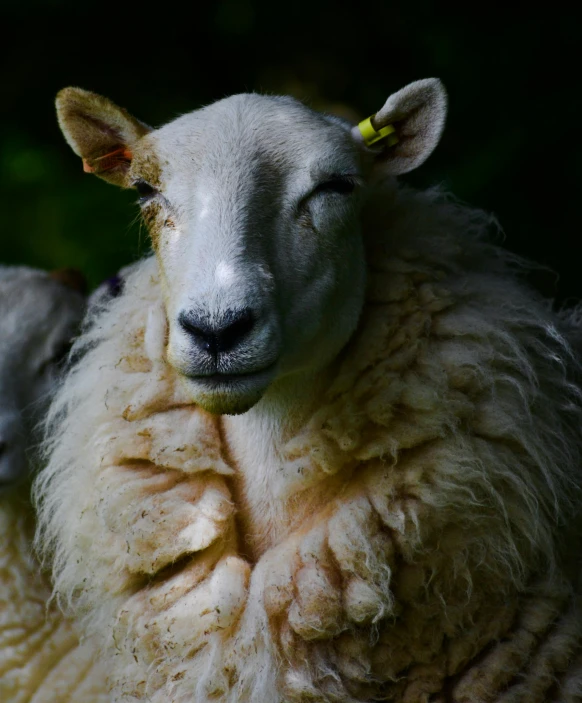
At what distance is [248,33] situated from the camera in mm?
5285

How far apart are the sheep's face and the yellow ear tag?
1.25m

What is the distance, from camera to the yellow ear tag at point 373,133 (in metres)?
2.20

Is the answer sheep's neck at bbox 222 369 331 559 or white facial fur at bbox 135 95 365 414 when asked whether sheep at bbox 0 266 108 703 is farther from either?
white facial fur at bbox 135 95 365 414

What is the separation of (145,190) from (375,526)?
39.0 inches

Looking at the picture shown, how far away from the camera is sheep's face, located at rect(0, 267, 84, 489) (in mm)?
2564

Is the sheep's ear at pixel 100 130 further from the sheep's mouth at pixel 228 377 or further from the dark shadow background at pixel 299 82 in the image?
the dark shadow background at pixel 299 82

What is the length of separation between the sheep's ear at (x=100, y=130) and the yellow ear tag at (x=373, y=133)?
1.89 ft

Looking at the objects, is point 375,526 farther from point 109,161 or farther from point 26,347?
point 26,347

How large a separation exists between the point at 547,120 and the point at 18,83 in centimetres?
323

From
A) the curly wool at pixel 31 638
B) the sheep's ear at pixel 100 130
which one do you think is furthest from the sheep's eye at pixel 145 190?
Answer: the curly wool at pixel 31 638

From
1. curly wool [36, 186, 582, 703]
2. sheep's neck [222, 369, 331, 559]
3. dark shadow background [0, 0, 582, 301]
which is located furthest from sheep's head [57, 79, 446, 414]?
dark shadow background [0, 0, 582, 301]

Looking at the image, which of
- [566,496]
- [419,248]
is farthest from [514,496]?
[419,248]

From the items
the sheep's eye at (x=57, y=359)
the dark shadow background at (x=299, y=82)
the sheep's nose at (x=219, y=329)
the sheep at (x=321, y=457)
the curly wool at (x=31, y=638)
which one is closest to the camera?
the sheep's nose at (x=219, y=329)

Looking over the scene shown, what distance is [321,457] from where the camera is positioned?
2.05m
